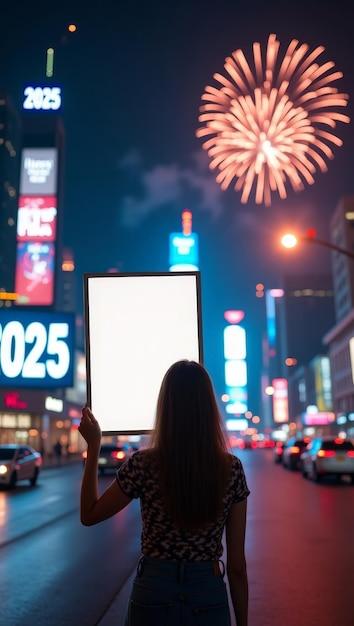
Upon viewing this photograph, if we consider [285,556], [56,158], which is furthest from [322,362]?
[285,556]

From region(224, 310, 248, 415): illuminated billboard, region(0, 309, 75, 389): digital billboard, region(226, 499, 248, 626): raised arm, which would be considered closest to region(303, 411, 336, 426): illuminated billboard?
region(224, 310, 248, 415): illuminated billboard

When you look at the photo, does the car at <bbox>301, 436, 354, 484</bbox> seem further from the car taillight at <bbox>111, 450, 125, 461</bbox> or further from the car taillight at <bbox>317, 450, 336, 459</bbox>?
the car taillight at <bbox>111, 450, 125, 461</bbox>

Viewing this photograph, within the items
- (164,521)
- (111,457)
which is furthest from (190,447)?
(111,457)

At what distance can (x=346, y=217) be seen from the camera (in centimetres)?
11300

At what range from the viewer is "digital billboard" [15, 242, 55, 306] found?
46219mm

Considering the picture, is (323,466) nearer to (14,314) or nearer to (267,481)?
(267,481)

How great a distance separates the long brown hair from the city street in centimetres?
402

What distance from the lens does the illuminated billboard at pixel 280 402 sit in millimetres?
179375

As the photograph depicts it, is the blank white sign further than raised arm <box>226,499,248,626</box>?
Yes

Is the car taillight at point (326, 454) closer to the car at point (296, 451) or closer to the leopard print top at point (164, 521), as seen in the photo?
the car at point (296, 451)

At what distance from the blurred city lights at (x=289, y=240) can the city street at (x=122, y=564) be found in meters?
6.51

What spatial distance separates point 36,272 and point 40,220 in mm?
3954

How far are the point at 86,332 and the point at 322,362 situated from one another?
128m

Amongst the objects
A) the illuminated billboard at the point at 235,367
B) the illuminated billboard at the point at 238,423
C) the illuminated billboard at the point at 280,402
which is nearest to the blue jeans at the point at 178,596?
the illuminated billboard at the point at 235,367
